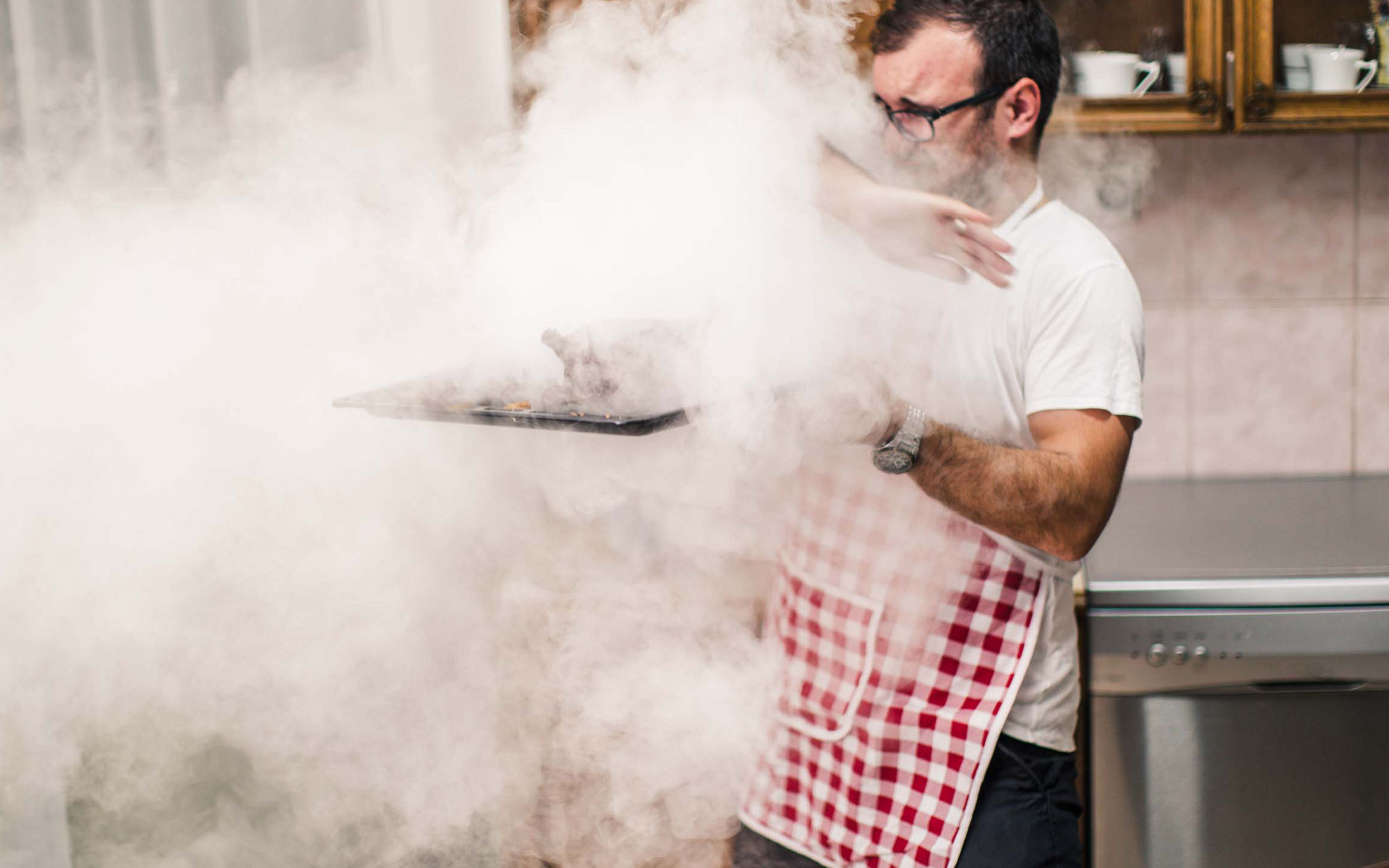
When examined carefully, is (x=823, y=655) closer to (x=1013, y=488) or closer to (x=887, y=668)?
(x=887, y=668)

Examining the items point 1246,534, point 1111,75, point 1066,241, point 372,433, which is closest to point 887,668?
point 1066,241

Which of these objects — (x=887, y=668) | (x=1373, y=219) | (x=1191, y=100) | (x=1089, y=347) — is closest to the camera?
(x=1089, y=347)

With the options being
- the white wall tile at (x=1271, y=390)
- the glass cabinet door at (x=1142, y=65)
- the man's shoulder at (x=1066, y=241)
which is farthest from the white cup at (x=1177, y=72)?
the man's shoulder at (x=1066, y=241)

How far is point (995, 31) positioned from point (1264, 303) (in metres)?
1.27

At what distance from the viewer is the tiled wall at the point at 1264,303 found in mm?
2193

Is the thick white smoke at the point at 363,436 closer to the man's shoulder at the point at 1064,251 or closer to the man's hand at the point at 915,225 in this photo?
the man's hand at the point at 915,225

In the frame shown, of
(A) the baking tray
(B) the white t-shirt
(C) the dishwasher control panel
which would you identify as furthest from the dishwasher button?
(A) the baking tray

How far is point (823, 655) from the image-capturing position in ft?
4.47

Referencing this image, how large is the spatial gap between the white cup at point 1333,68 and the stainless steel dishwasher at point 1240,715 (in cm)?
82

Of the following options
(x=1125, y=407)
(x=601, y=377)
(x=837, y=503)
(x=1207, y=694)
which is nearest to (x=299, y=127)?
(x=601, y=377)

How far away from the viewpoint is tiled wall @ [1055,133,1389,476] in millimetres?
2193

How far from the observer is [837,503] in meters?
1.39

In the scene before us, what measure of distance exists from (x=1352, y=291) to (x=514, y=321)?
1951 mm

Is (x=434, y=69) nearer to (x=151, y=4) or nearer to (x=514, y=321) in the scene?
(x=151, y=4)
